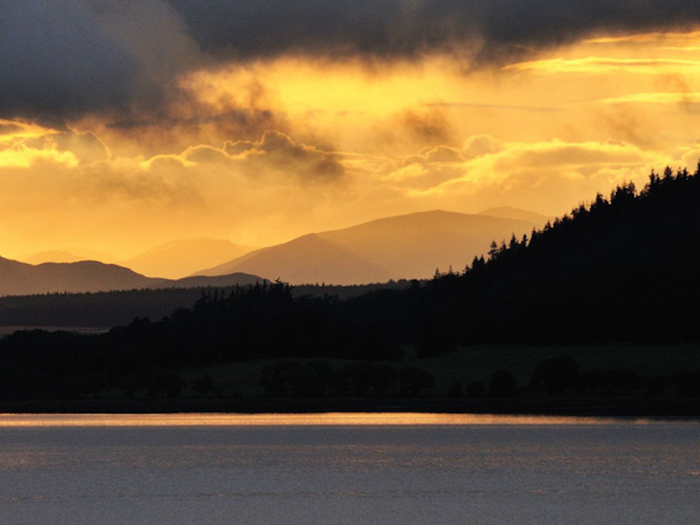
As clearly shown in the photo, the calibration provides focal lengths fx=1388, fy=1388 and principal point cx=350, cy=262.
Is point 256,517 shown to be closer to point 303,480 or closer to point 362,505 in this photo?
point 362,505

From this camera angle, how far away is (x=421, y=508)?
101250 mm

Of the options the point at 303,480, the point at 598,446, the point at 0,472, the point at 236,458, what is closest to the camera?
the point at 303,480

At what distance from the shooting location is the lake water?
98.6m

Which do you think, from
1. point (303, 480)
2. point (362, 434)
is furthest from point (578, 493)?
point (362, 434)

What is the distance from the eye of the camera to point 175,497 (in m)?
110

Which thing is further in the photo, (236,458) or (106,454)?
(106,454)

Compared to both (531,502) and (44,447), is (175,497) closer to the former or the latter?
(531,502)

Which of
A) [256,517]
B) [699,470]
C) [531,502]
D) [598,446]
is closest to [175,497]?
[256,517]

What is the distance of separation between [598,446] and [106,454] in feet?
182

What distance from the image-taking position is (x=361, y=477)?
411 ft

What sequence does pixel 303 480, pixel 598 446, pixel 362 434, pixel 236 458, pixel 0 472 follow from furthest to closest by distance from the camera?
pixel 362 434 < pixel 598 446 < pixel 236 458 < pixel 0 472 < pixel 303 480

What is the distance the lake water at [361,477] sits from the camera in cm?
9856

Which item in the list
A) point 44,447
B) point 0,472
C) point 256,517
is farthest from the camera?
point 44,447

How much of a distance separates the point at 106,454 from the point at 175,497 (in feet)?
162
